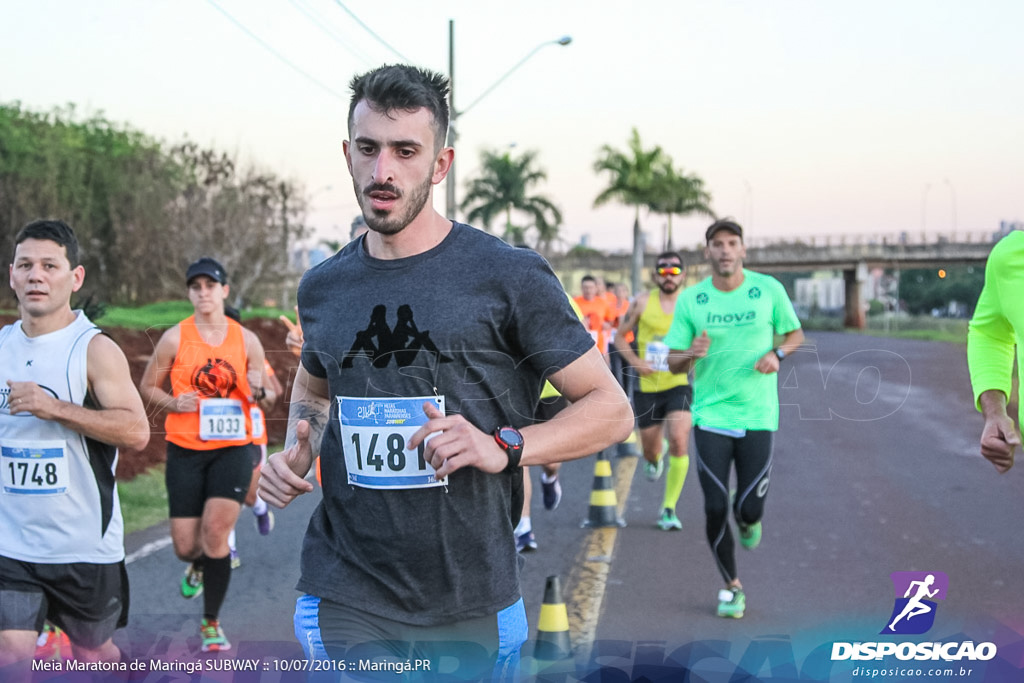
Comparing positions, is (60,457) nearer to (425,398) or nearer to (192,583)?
(425,398)

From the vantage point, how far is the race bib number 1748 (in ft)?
9.37

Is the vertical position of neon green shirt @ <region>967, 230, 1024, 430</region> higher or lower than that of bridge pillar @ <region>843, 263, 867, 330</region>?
lower

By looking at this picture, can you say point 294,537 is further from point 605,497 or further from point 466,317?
point 466,317

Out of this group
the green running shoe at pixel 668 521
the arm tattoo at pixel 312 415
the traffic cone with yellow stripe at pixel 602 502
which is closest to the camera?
the arm tattoo at pixel 312 415

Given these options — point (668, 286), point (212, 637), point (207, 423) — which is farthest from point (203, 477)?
point (668, 286)

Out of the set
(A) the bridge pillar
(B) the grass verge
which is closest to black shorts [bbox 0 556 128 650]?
(B) the grass verge

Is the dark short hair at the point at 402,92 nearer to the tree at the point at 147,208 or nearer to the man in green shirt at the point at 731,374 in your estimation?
the man in green shirt at the point at 731,374

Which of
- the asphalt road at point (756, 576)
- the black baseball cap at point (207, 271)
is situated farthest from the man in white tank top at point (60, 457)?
the black baseball cap at point (207, 271)

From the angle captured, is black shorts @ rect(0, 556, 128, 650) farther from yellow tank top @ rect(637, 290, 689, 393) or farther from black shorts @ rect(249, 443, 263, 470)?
yellow tank top @ rect(637, 290, 689, 393)

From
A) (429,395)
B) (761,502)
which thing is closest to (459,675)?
(429,395)

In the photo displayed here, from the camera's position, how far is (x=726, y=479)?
662 centimetres

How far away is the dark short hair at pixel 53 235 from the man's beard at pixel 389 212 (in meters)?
2.05

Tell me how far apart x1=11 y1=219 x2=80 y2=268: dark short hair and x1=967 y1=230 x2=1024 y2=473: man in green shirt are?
3493mm

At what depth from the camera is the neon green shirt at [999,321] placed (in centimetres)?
Answer: 387
